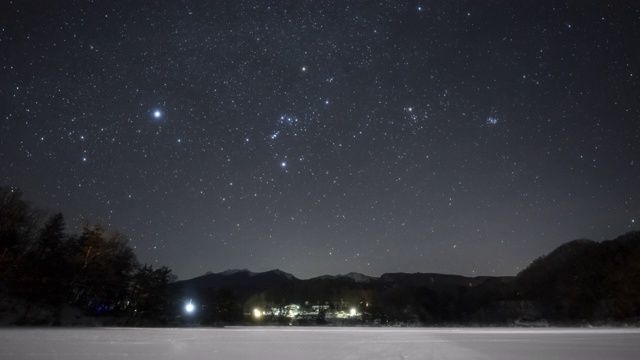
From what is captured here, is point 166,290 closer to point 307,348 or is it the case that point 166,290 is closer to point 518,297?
point 307,348

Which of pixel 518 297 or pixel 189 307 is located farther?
pixel 518 297

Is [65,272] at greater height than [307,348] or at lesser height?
greater

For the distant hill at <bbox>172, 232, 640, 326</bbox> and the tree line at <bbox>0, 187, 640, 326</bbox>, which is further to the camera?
the distant hill at <bbox>172, 232, 640, 326</bbox>

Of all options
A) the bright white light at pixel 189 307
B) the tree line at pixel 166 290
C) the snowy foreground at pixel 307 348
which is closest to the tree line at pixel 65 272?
the tree line at pixel 166 290

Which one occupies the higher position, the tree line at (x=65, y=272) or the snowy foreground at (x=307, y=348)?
the tree line at (x=65, y=272)

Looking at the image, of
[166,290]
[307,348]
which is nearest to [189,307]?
[166,290]

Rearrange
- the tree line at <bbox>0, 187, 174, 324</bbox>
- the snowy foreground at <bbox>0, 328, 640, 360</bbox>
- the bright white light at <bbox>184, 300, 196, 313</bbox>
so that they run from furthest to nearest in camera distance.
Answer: the bright white light at <bbox>184, 300, 196, 313</bbox> → the tree line at <bbox>0, 187, 174, 324</bbox> → the snowy foreground at <bbox>0, 328, 640, 360</bbox>

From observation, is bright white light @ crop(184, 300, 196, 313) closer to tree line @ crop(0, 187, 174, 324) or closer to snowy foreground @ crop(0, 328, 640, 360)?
tree line @ crop(0, 187, 174, 324)

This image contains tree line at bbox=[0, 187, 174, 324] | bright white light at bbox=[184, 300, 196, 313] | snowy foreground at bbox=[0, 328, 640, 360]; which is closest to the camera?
snowy foreground at bbox=[0, 328, 640, 360]

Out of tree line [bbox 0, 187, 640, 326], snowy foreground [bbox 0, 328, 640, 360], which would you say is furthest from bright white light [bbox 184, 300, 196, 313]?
snowy foreground [bbox 0, 328, 640, 360]

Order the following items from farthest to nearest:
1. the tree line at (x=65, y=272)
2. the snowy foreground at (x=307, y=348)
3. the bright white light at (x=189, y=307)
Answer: the bright white light at (x=189, y=307)
the tree line at (x=65, y=272)
the snowy foreground at (x=307, y=348)

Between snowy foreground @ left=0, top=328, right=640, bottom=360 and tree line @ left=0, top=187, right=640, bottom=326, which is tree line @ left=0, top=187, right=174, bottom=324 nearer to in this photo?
tree line @ left=0, top=187, right=640, bottom=326

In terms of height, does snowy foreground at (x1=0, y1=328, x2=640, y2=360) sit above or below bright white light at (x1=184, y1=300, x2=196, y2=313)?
below

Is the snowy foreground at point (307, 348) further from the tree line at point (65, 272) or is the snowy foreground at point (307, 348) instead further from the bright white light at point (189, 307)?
the bright white light at point (189, 307)
